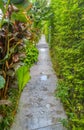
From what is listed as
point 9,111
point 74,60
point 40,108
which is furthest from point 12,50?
point 40,108

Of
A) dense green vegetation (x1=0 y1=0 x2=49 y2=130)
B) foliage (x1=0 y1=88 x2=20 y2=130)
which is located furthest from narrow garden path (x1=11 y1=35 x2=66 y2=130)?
dense green vegetation (x1=0 y1=0 x2=49 y2=130)

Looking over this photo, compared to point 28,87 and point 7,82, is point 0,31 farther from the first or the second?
point 28,87

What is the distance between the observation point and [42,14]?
11805 millimetres

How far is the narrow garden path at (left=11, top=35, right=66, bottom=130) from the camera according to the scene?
4465 mm

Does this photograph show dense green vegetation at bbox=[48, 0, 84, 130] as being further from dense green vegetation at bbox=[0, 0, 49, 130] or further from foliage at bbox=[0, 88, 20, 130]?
foliage at bbox=[0, 88, 20, 130]

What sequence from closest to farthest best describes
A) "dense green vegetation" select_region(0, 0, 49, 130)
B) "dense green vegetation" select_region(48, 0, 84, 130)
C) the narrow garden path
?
"dense green vegetation" select_region(48, 0, 84, 130), "dense green vegetation" select_region(0, 0, 49, 130), the narrow garden path

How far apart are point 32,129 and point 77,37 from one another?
1.85 meters

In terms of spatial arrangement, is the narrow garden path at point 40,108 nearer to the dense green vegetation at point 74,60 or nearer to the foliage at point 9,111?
the foliage at point 9,111

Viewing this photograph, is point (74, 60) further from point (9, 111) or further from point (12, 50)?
point (9, 111)

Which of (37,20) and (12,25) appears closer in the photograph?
(12,25)

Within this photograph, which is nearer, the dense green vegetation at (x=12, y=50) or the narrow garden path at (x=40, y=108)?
the dense green vegetation at (x=12, y=50)

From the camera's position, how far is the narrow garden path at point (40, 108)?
14.6 feet

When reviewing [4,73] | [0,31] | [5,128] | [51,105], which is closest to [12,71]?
[4,73]

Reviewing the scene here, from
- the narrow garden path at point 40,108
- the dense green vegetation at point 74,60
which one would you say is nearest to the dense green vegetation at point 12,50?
the narrow garden path at point 40,108
